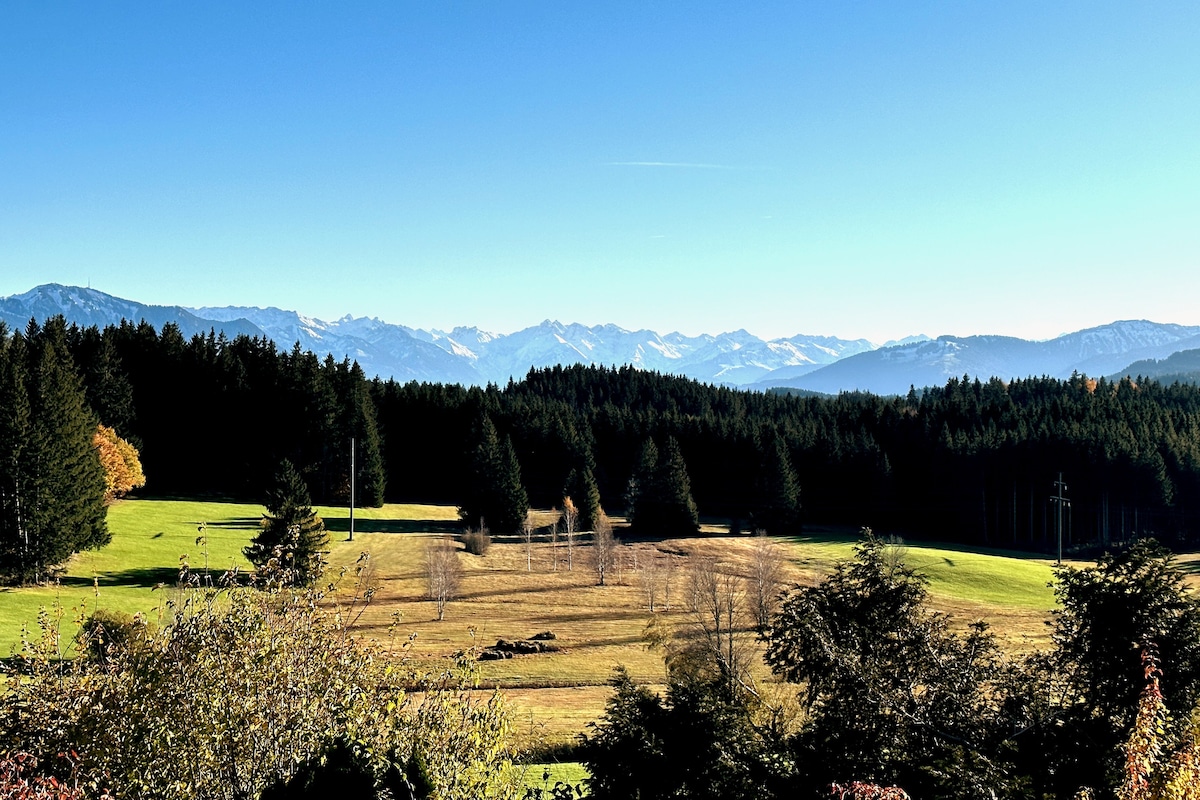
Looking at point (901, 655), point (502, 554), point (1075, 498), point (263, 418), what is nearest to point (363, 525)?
point (502, 554)

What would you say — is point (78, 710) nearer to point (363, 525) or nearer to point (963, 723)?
point (963, 723)

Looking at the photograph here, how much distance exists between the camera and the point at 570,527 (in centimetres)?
7400

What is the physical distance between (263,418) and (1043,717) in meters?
92.8

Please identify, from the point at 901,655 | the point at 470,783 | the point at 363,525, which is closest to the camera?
the point at 470,783

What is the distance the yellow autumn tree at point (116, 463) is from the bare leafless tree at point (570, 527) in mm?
39002

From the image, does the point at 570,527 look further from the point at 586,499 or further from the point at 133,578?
the point at 133,578

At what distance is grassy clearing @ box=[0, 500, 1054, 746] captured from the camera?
39.9 meters

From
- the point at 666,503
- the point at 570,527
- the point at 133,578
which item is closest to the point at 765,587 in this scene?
the point at 570,527

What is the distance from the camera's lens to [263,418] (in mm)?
95062

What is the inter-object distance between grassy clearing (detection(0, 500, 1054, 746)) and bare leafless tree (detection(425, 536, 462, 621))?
0.78 meters

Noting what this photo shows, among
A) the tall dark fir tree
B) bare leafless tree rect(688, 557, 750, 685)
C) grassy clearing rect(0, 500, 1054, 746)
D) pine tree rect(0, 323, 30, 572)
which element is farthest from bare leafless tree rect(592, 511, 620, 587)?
pine tree rect(0, 323, 30, 572)

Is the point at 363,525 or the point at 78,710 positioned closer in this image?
the point at 78,710

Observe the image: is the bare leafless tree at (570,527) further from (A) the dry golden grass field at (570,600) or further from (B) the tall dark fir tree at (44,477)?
(B) the tall dark fir tree at (44,477)

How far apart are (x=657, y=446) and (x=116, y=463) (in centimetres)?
6348
